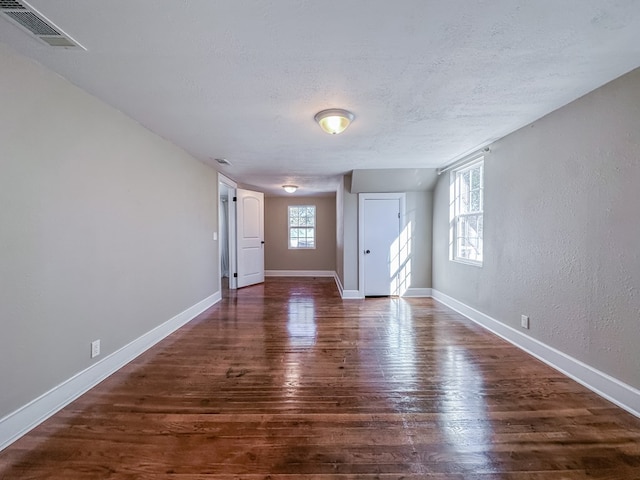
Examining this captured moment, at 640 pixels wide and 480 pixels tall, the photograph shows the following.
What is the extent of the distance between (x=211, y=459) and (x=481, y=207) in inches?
153

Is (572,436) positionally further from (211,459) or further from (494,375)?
(211,459)

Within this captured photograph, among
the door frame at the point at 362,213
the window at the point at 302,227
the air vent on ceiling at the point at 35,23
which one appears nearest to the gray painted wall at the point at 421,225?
the door frame at the point at 362,213

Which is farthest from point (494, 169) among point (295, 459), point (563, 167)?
point (295, 459)

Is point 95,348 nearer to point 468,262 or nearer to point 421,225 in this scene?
point 468,262

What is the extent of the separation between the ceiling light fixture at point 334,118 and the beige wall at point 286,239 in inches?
204

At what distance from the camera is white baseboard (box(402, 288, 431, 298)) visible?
519cm

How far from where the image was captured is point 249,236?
621cm

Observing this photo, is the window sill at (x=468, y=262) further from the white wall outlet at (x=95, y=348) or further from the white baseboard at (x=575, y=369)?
the white wall outlet at (x=95, y=348)

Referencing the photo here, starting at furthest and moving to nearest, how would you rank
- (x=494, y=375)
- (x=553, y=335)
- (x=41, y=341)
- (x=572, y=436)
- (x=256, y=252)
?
(x=256, y=252), (x=553, y=335), (x=494, y=375), (x=41, y=341), (x=572, y=436)

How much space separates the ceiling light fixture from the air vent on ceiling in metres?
1.61

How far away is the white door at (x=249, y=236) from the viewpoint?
5930 mm

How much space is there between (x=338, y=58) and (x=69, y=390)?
9.43 feet

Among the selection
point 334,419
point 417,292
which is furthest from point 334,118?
point 417,292

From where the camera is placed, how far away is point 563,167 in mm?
2398
